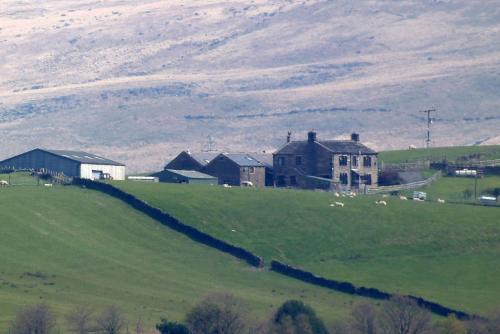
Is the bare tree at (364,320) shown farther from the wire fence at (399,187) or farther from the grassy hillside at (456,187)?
the wire fence at (399,187)

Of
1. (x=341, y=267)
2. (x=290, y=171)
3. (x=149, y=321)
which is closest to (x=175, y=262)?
(x=341, y=267)

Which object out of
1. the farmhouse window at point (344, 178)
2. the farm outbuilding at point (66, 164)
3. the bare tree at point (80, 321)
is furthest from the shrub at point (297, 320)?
the farmhouse window at point (344, 178)

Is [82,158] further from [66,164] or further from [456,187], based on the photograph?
[456,187]

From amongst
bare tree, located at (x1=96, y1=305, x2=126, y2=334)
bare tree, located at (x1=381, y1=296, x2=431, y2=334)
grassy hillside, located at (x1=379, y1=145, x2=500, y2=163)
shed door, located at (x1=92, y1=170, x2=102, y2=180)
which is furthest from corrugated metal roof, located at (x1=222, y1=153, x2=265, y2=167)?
bare tree, located at (x1=96, y1=305, x2=126, y2=334)

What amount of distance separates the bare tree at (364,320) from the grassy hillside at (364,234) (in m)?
9.63

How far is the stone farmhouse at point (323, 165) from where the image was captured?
133200 millimetres

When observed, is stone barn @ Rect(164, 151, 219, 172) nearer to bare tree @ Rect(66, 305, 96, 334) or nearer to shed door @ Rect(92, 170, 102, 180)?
shed door @ Rect(92, 170, 102, 180)

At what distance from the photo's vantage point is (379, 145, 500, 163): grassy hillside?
147m

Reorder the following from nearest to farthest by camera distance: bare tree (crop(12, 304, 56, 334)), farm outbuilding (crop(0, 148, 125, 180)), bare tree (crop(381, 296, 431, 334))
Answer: bare tree (crop(12, 304, 56, 334)) < bare tree (crop(381, 296, 431, 334)) < farm outbuilding (crop(0, 148, 125, 180))

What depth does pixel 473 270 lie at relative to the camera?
9612 centimetres

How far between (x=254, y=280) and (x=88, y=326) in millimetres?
19608

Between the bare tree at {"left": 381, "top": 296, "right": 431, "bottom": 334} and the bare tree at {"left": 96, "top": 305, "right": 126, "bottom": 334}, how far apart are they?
42.5 ft

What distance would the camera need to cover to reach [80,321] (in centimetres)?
7331

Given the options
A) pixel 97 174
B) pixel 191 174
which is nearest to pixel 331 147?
pixel 191 174
